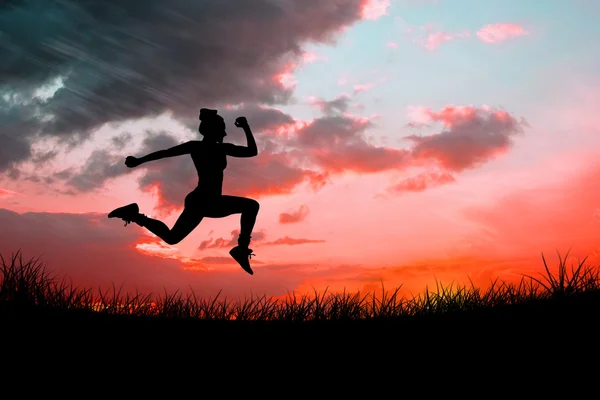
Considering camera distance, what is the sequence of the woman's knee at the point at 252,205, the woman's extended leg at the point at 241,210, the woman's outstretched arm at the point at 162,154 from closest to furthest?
the woman's outstretched arm at the point at 162,154
the woman's extended leg at the point at 241,210
the woman's knee at the point at 252,205

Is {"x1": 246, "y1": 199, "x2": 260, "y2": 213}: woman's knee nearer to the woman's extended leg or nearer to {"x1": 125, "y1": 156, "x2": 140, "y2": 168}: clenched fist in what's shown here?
the woman's extended leg

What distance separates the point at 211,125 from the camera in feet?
24.7

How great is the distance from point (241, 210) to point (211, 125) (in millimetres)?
1183

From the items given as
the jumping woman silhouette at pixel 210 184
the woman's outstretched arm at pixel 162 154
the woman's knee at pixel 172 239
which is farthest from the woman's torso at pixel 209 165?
the woman's knee at pixel 172 239

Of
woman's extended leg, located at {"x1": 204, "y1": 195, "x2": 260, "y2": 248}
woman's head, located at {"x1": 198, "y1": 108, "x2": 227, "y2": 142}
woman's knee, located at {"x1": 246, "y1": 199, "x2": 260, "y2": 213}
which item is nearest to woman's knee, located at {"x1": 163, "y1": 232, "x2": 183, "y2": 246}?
woman's extended leg, located at {"x1": 204, "y1": 195, "x2": 260, "y2": 248}

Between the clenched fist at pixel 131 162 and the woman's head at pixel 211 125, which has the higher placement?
the woman's head at pixel 211 125

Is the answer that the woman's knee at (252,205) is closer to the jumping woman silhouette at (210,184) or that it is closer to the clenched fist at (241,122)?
the jumping woman silhouette at (210,184)

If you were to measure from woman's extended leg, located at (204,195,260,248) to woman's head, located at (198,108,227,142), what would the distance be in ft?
2.64

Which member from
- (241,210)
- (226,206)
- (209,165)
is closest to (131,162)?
(209,165)

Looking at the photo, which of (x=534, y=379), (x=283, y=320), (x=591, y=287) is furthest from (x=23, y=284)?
(x=591, y=287)

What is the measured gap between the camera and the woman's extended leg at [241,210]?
7.46 meters

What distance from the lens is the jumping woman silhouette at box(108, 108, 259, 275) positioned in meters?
7.36

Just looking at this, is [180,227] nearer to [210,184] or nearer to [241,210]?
[210,184]

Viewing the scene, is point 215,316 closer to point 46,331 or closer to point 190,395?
point 46,331
